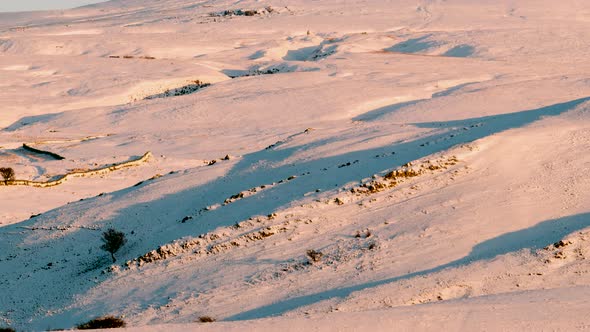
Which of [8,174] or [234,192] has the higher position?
[234,192]

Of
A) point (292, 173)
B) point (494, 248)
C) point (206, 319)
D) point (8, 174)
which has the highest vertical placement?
point (292, 173)

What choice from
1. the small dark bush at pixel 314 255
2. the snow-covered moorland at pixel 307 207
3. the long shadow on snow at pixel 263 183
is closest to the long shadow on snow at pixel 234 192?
the long shadow on snow at pixel 263 183

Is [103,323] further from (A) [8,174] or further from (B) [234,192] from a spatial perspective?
(A) [8,174]

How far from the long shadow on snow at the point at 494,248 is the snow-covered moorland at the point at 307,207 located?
72 mm

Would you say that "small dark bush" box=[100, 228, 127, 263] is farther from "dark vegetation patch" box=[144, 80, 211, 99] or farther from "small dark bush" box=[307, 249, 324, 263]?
"dark vegetation patch" box=[144, 80, 211, 99]

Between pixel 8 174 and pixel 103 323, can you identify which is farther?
pixel 8 174

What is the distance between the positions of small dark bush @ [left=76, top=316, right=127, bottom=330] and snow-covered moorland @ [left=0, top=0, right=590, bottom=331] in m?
0.43

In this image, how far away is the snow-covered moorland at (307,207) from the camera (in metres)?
18.3

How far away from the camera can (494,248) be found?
20.4 meters

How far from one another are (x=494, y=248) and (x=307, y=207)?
232 inches

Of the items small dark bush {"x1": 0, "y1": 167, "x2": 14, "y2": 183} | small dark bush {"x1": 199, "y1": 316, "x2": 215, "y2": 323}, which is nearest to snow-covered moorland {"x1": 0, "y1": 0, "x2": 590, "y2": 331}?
small dark bush {"x1": 199, "y1": 316, "x2": 215, "y2": 323}

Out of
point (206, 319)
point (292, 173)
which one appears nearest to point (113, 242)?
point (206, 319)

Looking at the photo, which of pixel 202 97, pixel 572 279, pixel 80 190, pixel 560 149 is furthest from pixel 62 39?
pixel 572 279

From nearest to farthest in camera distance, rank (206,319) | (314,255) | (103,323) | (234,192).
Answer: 1. (206,319)
2. (103,323)
3. (314,255)
4. (234,192)
